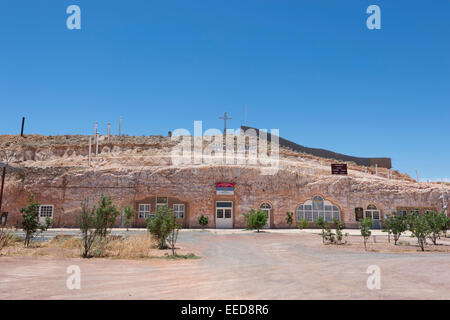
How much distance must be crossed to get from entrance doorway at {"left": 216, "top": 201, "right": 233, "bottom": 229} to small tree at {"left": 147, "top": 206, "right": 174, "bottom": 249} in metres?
16.6

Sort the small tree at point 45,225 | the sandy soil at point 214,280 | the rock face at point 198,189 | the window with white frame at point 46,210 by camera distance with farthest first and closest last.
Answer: the rock face at point 198,189, the window with white frame at point 46,210, the small tree at point 45,225, the sandy soil at point 214,280

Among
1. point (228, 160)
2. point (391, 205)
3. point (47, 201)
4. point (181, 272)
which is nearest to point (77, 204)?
point (47, 201)

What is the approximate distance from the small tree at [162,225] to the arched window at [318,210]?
2073 centimetres

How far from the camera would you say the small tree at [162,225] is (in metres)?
13.0

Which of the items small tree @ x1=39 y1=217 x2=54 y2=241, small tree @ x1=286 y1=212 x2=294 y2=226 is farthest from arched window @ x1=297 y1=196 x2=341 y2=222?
small tree @ x1=39 y1=217 x2=54 y2=241

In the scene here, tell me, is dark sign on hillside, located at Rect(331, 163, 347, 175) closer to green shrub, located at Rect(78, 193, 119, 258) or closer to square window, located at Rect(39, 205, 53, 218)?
green shrub, located at Rect(78, 193, 119, 258)

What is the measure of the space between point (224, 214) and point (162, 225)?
17790 millimetres

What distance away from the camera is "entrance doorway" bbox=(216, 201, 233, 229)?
1193 inches

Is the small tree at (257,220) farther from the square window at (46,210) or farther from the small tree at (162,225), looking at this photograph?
the square window at (46,210)

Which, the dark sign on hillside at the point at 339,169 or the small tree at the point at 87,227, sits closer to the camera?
the small tree at the point at 87,227

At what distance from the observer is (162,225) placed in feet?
42.9

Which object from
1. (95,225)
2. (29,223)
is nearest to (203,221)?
(29,223)

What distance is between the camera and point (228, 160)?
35.9m

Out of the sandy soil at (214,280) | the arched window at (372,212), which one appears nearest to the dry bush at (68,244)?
the sandy soil at (214,280)
